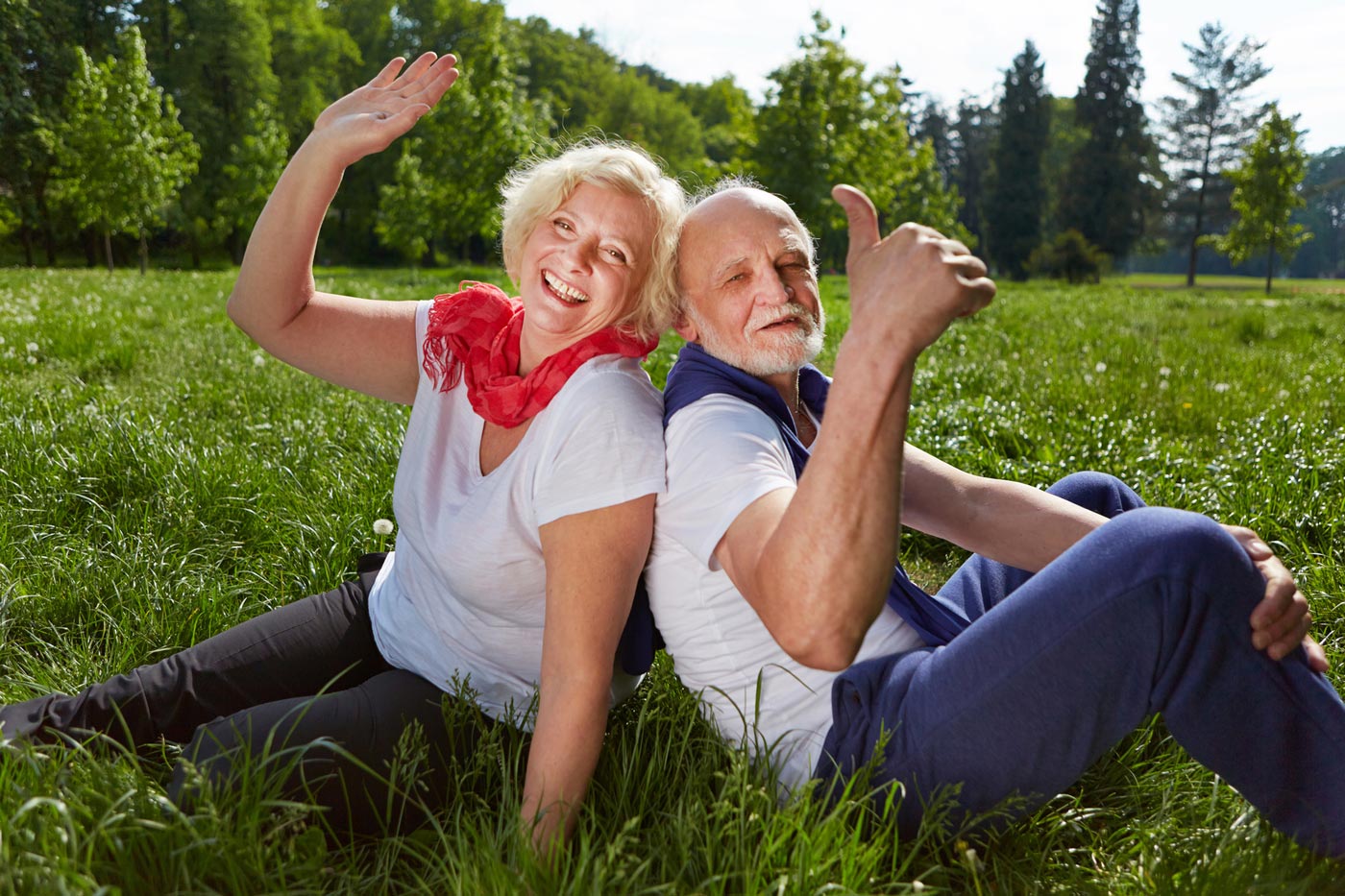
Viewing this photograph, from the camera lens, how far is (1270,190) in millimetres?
36594

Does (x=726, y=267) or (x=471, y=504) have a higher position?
(x=726, y=267)

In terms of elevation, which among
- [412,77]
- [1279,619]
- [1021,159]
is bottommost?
[1279,619]

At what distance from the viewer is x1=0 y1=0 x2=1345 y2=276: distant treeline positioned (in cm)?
1191

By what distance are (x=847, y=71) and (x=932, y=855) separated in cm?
2732

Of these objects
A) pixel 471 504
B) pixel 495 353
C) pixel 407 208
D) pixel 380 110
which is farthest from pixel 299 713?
pixel 407 208

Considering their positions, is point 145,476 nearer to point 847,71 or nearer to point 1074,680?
point 1074,680

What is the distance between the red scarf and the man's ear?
0.25 feet

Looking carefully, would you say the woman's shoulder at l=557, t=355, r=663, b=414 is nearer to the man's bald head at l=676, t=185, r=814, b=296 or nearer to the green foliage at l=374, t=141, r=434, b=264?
the man's bald head at l=676, t=185, r=814, b=296

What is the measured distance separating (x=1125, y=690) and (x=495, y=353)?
59.9 inches

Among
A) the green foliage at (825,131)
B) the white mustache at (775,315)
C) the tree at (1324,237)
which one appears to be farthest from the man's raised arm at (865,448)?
the tree at (1324,237)

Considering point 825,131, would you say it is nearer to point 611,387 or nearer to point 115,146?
point 115,146

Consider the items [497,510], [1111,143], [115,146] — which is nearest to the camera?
[497,510]

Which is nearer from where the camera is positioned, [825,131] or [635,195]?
[635,195]

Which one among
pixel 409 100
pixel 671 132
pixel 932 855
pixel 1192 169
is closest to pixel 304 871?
pixel 932 855
